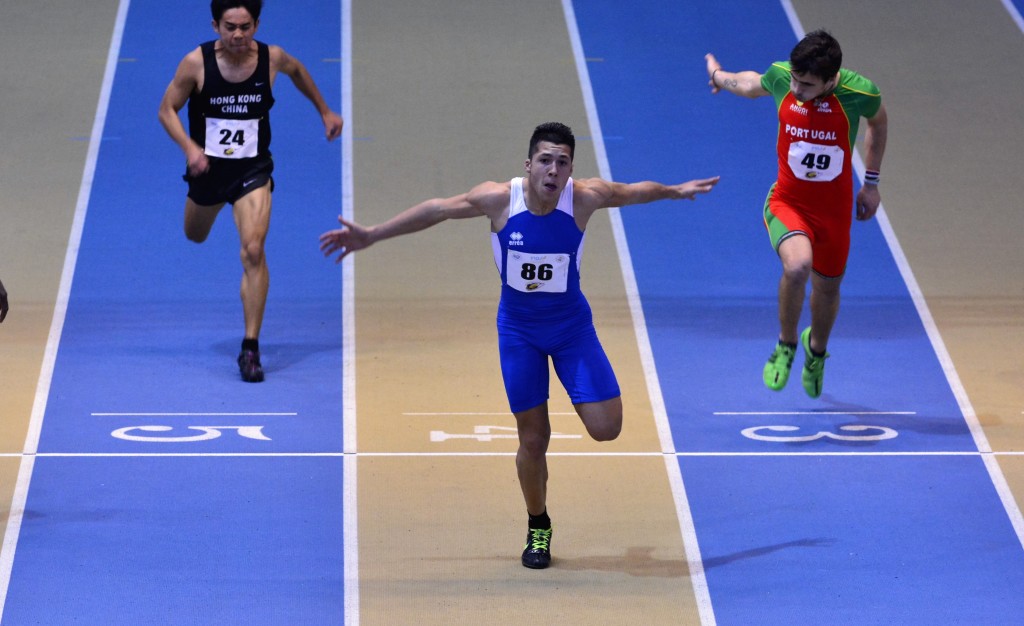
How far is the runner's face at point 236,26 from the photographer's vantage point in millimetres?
8703

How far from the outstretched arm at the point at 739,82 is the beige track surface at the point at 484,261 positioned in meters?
1.64

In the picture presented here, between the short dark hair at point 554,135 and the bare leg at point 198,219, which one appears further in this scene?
the bare leg at point 198,219

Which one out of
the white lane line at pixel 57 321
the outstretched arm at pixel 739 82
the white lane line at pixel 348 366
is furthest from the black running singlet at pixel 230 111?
the outstretched arm at pixel 739 82

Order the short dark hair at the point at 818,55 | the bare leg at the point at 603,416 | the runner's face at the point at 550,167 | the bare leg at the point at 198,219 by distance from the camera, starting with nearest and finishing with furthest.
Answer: the runner's face at the point at 550,167
the bare leg at the point at 603,416
the short dark hair at the point at 818,55
the bare leg at the point at 198,219

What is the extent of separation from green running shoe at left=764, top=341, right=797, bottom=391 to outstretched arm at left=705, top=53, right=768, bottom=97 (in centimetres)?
122

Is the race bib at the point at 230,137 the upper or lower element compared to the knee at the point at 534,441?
upper

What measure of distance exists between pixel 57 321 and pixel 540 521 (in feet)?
12.4

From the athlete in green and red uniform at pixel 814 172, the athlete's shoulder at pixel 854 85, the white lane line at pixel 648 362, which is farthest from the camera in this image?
the athlete's shoulder at pixel 854 85

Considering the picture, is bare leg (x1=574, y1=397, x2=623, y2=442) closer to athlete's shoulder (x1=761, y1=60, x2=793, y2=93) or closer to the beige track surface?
the beige track surface

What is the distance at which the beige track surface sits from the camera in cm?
713

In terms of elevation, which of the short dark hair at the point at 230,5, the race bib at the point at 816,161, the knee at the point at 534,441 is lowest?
the knee at the point at 534,441

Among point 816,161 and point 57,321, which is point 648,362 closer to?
point 816,161

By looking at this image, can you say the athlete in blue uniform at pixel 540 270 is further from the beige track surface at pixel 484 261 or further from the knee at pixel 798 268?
the knee at pixel 798 268

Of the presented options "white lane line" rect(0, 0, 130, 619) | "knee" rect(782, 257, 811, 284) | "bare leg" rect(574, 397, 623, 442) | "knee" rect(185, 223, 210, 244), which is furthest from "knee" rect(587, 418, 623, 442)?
"knee" rect(185, 223, 210, 244)
